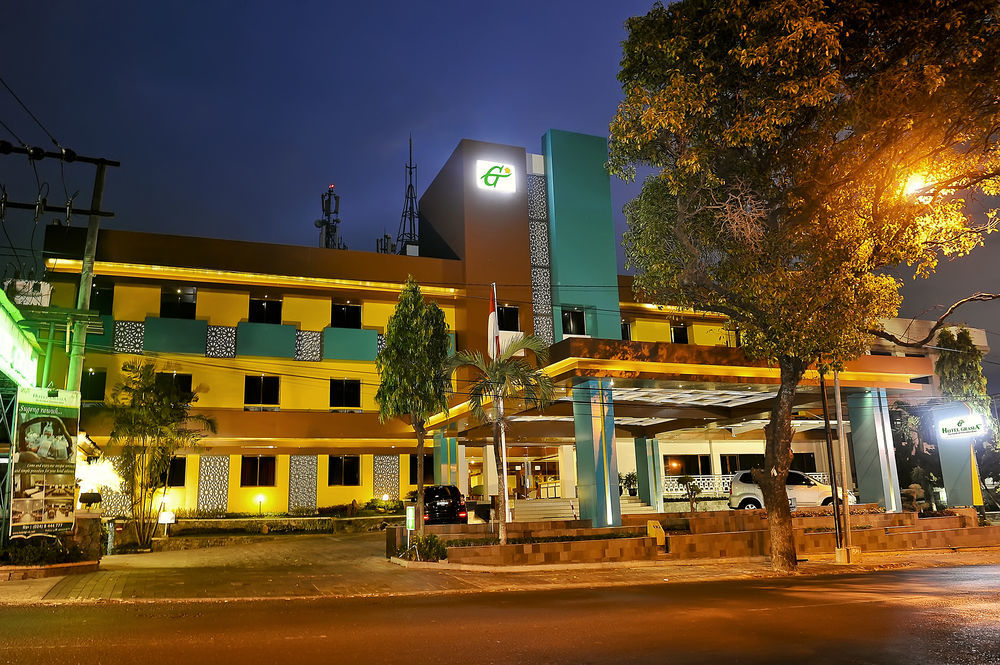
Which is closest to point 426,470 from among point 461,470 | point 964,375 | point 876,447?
point 461,470

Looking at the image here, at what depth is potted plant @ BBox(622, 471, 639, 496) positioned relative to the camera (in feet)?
129

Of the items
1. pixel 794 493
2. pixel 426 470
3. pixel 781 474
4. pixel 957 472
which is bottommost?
pixel 794 493

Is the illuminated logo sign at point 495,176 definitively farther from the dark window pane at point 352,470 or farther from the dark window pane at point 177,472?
the dark window pane at point 177,472

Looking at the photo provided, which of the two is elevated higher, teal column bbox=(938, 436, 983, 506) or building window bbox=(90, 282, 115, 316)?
building window bbox=(90, 282, 115, 316)

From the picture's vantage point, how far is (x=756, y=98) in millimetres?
15016

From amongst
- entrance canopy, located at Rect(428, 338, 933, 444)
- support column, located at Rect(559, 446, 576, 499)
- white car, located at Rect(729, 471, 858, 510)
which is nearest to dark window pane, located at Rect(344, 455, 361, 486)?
entrance canopy, located at Rect(428, 338, 933, 444)

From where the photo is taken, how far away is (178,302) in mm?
33000

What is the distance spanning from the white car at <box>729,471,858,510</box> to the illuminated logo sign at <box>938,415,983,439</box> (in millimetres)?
6311

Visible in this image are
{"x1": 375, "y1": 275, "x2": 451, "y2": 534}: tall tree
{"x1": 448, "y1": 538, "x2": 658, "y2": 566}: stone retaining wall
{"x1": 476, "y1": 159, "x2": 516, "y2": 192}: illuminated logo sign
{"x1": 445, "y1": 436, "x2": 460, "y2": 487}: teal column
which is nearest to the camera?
{"x1": 448, "y1": 538, "x2": 658, "y2": 566}: stone retaining wall

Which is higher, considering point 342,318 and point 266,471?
point 342,318

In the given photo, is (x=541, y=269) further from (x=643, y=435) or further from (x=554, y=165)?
(x=643, y=435)

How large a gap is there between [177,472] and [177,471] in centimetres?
5

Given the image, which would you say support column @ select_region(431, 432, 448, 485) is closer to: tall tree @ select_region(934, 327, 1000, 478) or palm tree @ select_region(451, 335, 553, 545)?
palm tree @ select_region(451, 335, 553, 545)

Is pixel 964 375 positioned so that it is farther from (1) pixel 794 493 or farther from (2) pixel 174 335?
(2) pixel 174 335
